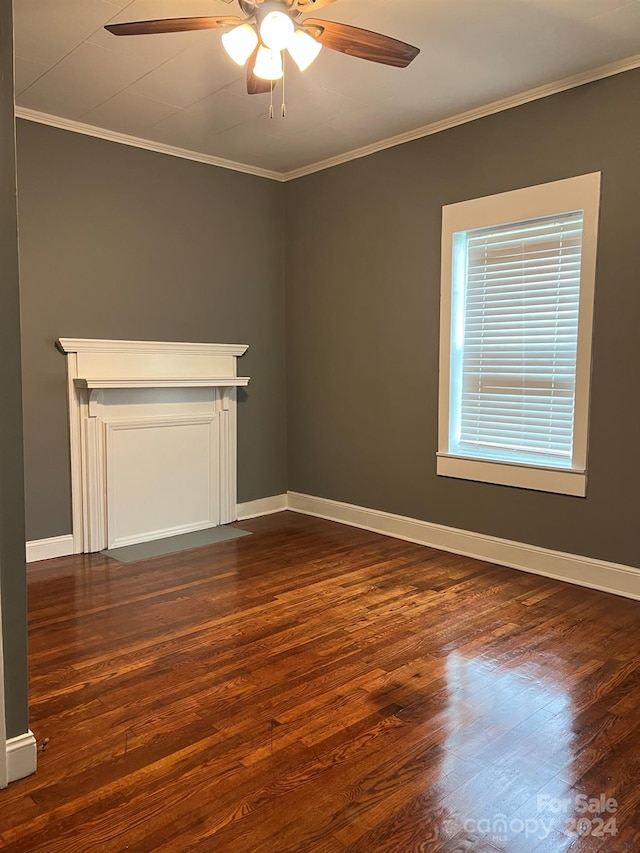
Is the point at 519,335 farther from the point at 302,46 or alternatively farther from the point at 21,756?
the point at 21,756

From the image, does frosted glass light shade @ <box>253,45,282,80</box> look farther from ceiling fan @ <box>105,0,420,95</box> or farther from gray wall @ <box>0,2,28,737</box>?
gray wall @ <box>0,2,28,737</box>

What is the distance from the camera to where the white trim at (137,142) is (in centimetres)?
387

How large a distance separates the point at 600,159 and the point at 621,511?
1887 mm

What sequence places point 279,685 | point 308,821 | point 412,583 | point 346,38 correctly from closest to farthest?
point 308,821, point 346,38, point 279,685, point 412,583

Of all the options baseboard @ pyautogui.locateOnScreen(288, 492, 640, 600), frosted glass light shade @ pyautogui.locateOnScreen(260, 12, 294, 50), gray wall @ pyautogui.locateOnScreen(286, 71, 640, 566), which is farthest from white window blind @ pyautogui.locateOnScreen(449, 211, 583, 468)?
frosted glass light shade @ pyautogui.locateOnScreen(260, 12, 294, 50)

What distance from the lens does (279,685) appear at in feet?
8.16

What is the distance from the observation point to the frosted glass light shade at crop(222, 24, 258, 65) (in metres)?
2.31

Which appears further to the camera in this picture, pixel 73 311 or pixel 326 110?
pixel 73 311

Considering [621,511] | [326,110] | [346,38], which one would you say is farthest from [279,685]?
[326,110]

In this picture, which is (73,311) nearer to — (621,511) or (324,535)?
(324,535)

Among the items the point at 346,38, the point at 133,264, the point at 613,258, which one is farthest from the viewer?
the point at 133,264

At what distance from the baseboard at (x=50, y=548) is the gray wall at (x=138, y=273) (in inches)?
1.8

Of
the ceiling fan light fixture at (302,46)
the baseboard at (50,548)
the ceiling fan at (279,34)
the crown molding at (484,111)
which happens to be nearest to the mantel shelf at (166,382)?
the baseboard at (50,548)

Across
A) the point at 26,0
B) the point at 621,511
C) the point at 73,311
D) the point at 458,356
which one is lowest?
the point at 621,511
